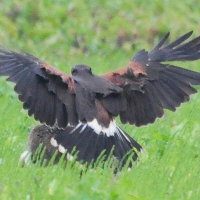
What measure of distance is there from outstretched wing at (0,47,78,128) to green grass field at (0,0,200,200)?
39cm

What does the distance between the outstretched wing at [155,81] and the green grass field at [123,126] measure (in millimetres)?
280

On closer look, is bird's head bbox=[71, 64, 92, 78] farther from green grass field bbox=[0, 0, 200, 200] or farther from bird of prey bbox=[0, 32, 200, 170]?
green grass field bbox=[0, 0, 200, 200]

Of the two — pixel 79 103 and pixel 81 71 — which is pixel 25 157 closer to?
pixel 79 103

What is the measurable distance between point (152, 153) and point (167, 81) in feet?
2.43

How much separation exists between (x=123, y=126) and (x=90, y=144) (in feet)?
5.45

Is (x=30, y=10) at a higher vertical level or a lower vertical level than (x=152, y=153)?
higher

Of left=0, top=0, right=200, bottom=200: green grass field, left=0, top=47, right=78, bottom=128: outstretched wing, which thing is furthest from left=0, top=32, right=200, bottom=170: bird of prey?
left=0, top=0, right=200, bottom=200: green grass field

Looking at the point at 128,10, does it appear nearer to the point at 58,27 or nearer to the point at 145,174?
the point at 58,27

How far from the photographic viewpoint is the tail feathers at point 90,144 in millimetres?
6547

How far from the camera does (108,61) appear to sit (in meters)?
15.8

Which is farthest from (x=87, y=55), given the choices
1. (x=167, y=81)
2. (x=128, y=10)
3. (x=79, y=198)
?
(x=79, y=198)

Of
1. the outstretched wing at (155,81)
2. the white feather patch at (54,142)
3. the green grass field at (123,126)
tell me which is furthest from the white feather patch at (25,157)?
the outstretched wing at (155,81)

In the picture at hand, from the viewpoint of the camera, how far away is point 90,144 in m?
6.60

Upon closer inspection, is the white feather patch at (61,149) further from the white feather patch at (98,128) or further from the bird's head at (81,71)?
the bird's head at (81,71)
